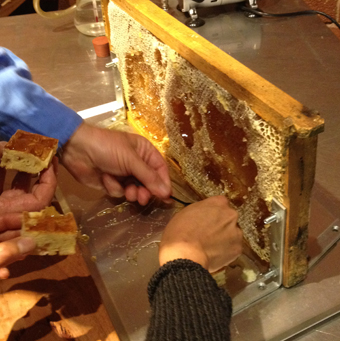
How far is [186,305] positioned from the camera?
48cm

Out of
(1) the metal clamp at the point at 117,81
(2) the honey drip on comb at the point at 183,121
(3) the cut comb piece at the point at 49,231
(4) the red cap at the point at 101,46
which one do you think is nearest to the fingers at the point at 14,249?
(3) the cut comb piece at the point at 49,231

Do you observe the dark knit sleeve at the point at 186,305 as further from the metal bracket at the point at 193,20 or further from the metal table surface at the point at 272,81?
the metal bracket at the point at 193,20

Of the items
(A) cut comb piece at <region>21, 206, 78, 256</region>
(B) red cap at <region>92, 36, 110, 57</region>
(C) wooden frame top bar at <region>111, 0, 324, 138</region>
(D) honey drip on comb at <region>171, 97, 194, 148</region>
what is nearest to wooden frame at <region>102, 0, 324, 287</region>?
(C) wooden frame top bar at <region>111, 0, 324, 138</region>

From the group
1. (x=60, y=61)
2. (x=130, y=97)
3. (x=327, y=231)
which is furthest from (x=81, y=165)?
(x=60, y=61)

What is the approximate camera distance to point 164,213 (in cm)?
81

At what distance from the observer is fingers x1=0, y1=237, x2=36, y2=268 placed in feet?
1.68

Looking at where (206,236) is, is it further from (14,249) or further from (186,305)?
(14,249)

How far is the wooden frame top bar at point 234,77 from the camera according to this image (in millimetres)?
482

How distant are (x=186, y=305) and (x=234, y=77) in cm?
32

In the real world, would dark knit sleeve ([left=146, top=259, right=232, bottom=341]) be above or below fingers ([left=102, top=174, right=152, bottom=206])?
above

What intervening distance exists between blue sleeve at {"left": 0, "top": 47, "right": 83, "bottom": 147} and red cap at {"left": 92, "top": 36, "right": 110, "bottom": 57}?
1.73 feet

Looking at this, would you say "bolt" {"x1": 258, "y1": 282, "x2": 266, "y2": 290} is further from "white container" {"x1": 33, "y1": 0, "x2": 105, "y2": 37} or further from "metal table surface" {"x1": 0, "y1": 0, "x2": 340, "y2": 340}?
"white container" {"x1": 33, "y1": 0, "x2": 105, "y2": 37}

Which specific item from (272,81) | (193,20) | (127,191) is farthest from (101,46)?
(127,191)

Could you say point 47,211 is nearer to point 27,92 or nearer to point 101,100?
point 27,92
